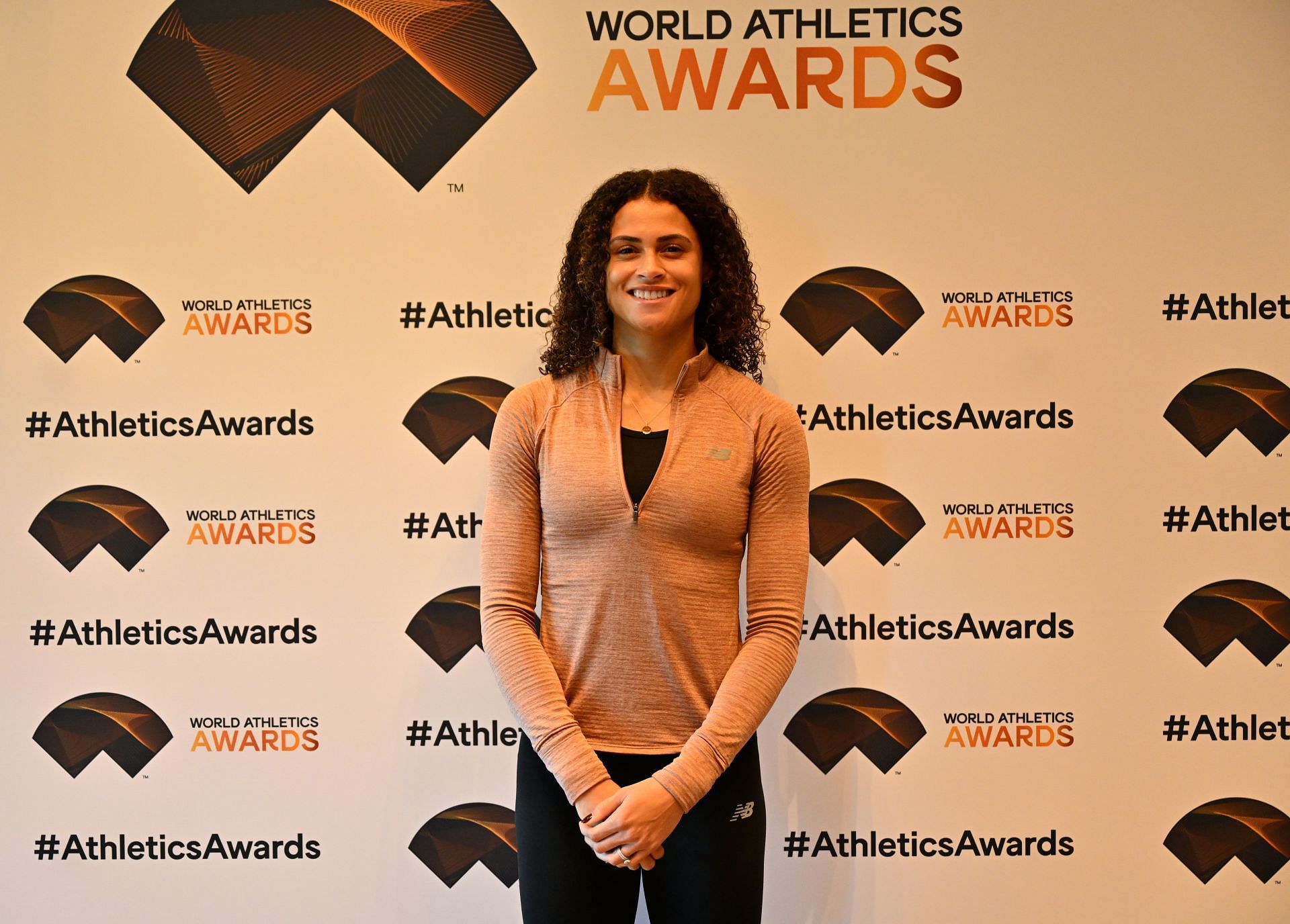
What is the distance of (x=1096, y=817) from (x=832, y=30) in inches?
71.4

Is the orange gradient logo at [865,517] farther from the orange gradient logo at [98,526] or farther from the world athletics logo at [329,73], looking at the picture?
the orange gradient logo at [98,526]

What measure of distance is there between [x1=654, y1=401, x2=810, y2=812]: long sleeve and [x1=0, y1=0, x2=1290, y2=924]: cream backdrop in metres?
0.47

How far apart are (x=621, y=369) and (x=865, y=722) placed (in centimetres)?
99

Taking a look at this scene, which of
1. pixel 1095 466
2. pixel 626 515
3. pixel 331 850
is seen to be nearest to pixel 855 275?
pixel 1095 466

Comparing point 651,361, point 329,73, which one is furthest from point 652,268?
point 329,73

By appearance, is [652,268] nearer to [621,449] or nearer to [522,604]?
[621,449]

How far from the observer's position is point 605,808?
4.19 feet

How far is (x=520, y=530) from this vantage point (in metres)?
1.40

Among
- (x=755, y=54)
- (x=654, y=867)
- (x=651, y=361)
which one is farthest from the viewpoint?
(x=755, y=54)

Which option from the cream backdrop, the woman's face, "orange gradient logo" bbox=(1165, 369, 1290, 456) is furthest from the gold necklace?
"orange gradient logo" bbox=(1165, 369, 1290, 456)

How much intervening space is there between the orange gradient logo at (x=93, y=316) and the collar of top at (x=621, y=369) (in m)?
1.08

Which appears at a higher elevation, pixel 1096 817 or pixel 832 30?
pixel 832 30

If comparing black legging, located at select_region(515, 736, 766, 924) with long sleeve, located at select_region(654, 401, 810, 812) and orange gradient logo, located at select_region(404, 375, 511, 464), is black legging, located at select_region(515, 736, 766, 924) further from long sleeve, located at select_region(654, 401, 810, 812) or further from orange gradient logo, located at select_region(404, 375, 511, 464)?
orange gradient logo, located at select_region(404, 375, 511, 464)

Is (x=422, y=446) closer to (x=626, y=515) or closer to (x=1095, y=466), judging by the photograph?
(x=626, y=515)
